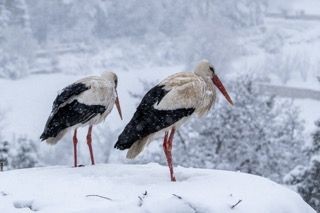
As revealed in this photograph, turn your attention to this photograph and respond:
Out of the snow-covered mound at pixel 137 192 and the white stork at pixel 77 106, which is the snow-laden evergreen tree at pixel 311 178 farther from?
the snow-covered mound at pixel 137 192

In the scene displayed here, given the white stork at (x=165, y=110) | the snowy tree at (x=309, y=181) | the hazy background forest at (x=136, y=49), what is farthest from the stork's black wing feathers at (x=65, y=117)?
the hazy background forest at (x=136, y=49)

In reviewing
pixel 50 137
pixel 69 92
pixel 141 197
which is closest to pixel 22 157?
pixel 50 137

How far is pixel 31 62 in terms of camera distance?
268 ft

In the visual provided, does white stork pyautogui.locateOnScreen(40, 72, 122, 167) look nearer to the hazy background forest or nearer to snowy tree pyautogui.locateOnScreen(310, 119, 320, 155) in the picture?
snowy tree pyautogui.locateOnScreen(310, 119, 320, 155)

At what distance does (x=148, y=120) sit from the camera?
702 centimetres

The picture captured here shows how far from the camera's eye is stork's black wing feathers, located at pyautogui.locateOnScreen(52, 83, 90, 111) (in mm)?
7781

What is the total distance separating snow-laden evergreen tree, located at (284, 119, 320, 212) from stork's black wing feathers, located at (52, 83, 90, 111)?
13110mm

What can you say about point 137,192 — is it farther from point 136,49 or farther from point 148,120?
point 136,49

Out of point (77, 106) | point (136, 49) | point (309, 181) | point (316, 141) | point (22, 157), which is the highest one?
point (77, 106)

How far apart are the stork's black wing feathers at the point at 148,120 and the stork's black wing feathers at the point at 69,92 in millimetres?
1029

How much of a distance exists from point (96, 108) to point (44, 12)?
8814cm

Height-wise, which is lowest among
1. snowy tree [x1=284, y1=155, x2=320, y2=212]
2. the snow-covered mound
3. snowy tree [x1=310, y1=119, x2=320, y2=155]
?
snowy tree [x1=284, y1=155, x2=320, y2=212]

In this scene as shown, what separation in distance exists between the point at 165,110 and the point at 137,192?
51.2 inches

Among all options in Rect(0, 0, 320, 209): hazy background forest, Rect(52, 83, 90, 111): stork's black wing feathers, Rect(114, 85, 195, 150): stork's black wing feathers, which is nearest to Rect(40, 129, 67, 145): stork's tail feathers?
Rect(52, 83, 90, 111): stork's black wing feathers
